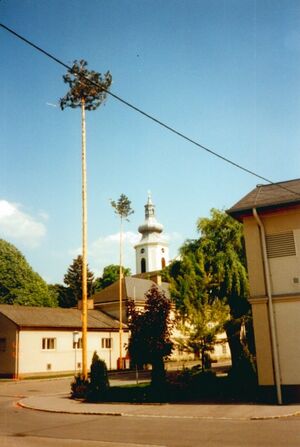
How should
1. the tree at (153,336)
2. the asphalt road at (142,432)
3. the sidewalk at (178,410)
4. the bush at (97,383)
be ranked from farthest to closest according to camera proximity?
the bush at (97,383)
the tree at (153,336)
the sidewalk at (178,410)
the asphalt road at (142,432)

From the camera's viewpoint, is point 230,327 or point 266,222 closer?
point 266,222

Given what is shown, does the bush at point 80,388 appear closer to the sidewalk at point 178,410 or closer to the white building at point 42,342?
the sidewalk at point 178,410

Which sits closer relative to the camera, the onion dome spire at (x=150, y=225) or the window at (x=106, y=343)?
the window at (x=106, y=343)

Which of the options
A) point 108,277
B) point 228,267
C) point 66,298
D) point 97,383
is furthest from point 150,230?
point 97,383

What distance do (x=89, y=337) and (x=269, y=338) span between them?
26.7 metres

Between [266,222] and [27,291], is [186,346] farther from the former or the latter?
[27,291]

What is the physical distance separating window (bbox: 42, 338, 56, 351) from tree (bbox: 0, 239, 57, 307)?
19.3 m

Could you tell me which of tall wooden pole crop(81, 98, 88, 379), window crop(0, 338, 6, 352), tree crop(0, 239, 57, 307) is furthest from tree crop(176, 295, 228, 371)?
tree crop(0, 239, 57, 307)

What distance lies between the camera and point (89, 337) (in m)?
39.0

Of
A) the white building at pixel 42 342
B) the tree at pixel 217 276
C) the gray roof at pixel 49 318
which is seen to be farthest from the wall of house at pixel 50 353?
the tree at pixel 217 276

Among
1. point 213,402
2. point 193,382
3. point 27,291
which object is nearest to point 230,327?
point 193,382

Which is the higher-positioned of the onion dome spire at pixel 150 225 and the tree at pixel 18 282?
the onion dome spire at pixel 150 225

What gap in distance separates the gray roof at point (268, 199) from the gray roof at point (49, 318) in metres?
23.1

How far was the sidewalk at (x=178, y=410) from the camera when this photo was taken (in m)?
12.7
